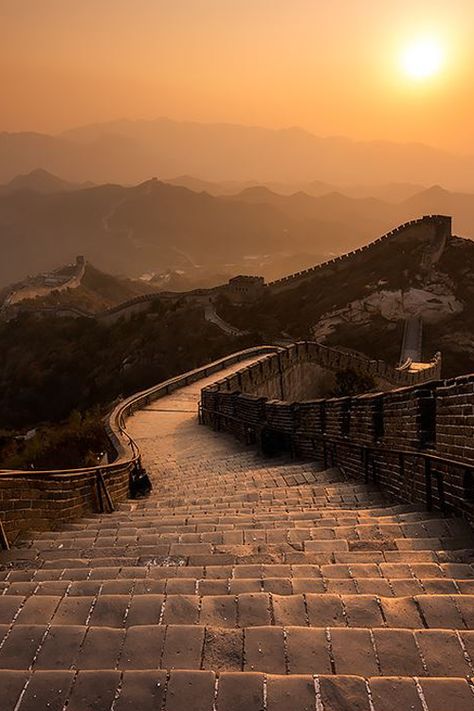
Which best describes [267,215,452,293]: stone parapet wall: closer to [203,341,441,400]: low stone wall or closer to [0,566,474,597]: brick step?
[203,341,441,400]: low stone wall

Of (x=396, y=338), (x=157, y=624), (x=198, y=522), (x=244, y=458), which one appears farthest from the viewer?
(x=396, y=338)

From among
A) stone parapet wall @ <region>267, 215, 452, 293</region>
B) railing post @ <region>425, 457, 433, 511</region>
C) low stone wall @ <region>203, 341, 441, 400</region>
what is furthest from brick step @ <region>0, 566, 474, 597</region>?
stone parapet wall @ <region>267, 215, 452, 293</region>

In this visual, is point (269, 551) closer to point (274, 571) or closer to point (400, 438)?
point (274, 571)

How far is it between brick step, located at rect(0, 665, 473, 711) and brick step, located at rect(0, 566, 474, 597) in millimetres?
811

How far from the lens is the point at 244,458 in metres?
12.5

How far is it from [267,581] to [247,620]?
484mm

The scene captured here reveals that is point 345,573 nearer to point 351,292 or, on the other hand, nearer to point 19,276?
point 351,292

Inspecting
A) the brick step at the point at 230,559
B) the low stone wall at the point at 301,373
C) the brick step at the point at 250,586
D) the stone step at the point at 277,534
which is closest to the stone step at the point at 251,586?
the brick step at the point at 250,586

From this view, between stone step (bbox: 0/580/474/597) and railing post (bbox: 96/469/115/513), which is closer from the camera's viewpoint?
stone step (bbox: 0/580/474/597)

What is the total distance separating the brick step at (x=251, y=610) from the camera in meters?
2.81

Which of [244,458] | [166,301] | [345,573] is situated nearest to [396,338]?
[166,301]

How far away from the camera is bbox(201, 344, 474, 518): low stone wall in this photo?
505cm

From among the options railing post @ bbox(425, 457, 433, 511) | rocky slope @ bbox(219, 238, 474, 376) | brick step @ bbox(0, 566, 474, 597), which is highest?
rocky slope @ bbox(219, 238, 474, 376)

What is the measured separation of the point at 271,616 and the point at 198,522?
3.01m
